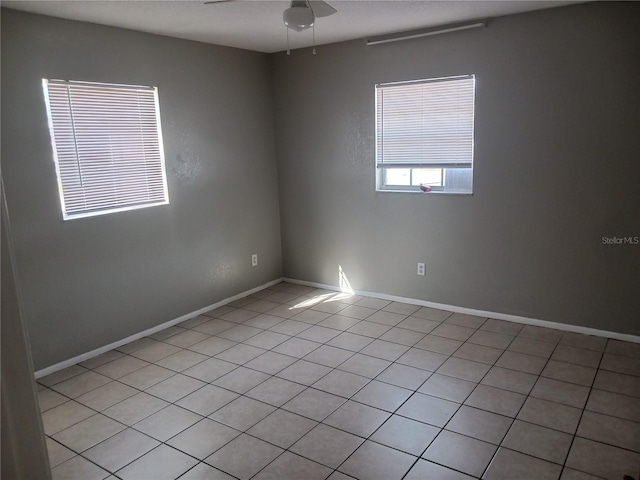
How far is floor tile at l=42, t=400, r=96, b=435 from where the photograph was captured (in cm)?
264

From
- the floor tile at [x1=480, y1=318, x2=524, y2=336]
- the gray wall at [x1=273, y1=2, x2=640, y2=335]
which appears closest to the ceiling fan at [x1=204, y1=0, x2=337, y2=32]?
the gray wall at [x1=273, y1=2, x2=640, y2=335]

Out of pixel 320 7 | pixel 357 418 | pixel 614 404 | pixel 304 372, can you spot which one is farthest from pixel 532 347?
pixel 320 7

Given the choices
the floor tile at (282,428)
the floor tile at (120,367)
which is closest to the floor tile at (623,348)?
the floor tile at (282,428)

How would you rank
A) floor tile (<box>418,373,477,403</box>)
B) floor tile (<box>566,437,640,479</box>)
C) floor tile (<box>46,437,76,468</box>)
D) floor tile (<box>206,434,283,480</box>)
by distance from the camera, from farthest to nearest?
floor tile (<box>418,373,477,403</box>) → floor tile (<box>46,437,76,468</box>) → floor tile (<box>206,434,283,480</box>) → floor tile (<box>566,437,640,479</box>)

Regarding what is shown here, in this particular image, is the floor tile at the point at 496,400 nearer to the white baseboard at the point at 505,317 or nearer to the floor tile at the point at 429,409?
the floor tile at the point at 429,409

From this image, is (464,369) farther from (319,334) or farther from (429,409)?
(319,334)

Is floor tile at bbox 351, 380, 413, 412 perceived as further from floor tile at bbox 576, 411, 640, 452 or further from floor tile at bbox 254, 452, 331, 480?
floor tile at bbox 576, 411, 640, 452

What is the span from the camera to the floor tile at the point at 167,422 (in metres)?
2.55

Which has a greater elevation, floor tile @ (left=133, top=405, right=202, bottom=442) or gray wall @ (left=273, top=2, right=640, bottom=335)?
gray wall @ (left=273, top=2, right=640, bottom=335)

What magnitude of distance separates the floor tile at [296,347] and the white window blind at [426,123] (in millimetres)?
1768

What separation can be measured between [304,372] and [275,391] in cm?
29

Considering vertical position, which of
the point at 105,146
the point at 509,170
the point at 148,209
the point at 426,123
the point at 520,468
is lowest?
the point at 520,468

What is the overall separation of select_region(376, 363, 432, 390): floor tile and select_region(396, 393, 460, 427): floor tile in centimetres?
14

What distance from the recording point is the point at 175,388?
3.02 meters
